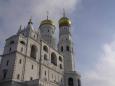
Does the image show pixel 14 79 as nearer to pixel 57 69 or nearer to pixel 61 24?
pixel 57 69

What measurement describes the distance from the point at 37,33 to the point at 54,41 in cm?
1429

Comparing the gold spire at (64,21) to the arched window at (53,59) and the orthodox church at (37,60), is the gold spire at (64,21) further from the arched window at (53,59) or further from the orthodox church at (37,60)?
the arched window at (53,59)

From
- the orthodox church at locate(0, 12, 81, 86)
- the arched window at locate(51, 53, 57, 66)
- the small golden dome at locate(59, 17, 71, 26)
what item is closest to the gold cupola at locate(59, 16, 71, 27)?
the small golden dome at locate(59, 17, 71, 26)

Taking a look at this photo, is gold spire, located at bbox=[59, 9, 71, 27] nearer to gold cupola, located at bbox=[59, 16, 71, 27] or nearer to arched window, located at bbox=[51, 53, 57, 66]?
gold cupola, located at bbox=[59, 16, 71, 27]

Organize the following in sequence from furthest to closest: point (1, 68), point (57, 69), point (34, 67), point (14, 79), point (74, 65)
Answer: point (74, 65), point (57, 69), point (34, 67), point (1, 68), point (14, 79)

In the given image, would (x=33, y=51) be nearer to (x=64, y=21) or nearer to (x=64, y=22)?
(x=64, y=22)

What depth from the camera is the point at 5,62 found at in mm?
35969

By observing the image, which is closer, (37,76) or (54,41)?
(37,76)

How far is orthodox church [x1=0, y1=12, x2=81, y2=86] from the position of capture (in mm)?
34156

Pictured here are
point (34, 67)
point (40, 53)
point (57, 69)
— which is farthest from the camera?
point (57, 69)

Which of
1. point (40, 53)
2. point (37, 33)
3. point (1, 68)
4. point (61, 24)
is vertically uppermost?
point (61, 24)

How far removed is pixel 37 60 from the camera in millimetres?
40469

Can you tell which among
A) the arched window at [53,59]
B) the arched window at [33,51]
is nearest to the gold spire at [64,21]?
the arched window at [53,59]

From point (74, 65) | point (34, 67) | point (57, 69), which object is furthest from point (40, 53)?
point (74, 65)
